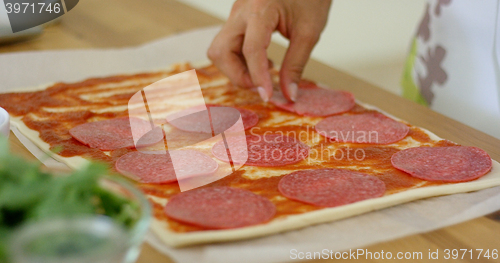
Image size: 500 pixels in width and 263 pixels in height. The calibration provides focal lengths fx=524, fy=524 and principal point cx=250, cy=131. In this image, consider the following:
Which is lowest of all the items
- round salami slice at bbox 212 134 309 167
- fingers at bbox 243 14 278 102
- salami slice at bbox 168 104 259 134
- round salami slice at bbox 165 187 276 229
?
salami slice at bbox 168 104 259 134

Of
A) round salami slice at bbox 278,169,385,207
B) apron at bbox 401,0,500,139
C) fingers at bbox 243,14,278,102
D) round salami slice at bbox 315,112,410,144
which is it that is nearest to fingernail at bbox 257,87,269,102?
fingers at bbox 243,14,278,102

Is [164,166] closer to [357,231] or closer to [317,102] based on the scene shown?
[357,231]

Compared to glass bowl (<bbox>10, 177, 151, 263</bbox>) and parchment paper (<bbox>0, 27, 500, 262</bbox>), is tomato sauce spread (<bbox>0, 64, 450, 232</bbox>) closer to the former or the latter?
parchment paper (<bbox>0, 27, 500, 262</bbox>)

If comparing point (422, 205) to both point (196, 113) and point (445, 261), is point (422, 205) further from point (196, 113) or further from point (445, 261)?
point (196, 113)

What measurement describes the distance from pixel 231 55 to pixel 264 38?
0.38 ft

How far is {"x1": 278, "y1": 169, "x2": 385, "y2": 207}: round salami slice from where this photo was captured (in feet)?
3.10

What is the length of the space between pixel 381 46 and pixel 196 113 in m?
2.48

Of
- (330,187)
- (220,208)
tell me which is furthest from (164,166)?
(330,187)

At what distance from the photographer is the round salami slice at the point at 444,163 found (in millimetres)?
1039

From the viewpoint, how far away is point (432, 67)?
5.21ft

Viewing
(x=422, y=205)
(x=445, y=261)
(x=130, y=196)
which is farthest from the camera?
(x=422, y=205)

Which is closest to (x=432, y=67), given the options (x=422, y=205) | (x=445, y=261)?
(x=422, y=205)

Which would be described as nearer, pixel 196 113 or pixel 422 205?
pixel 422 205

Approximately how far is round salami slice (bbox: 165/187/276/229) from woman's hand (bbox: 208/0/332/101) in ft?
1.73
